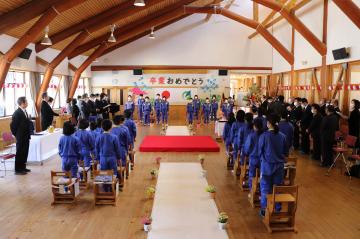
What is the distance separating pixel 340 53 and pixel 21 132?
9117 mm

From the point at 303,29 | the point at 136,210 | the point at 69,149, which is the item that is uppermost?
the point at 303,29

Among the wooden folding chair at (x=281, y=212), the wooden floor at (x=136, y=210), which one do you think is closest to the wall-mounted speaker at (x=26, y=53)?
the wooden floor at (x=136, y=210)

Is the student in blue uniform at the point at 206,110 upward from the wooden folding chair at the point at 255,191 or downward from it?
upward

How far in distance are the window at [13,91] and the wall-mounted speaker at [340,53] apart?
1003cm

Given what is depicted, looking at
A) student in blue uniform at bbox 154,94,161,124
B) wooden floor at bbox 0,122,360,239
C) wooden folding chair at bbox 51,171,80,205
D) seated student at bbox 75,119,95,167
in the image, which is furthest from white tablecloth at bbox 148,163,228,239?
student in blue uniform at bbox 154,94,161,124

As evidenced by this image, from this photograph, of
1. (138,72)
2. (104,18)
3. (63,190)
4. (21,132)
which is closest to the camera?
(63,190)

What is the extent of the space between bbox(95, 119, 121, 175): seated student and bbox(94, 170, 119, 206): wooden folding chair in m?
0.32

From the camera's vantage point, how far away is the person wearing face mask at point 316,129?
8.30 meters

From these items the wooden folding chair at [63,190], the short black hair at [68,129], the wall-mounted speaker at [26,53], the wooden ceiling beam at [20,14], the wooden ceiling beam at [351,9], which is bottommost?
the wooden folding chair at [63,190]

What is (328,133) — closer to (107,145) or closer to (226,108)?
(107,145)

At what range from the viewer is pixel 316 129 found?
8367 mm

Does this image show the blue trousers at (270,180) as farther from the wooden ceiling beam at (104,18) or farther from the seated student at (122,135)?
the wooden ceiling beam at (104,18)

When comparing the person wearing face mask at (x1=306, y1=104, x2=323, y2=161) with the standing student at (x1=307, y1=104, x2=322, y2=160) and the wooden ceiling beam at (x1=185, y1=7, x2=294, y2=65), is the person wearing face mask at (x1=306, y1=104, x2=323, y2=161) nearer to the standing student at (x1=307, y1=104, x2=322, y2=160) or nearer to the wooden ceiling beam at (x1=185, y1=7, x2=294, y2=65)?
the standing student at (x1=307, y1=104, x2=322, y2=160)

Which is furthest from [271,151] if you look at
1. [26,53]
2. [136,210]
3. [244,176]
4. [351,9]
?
[26,53]
